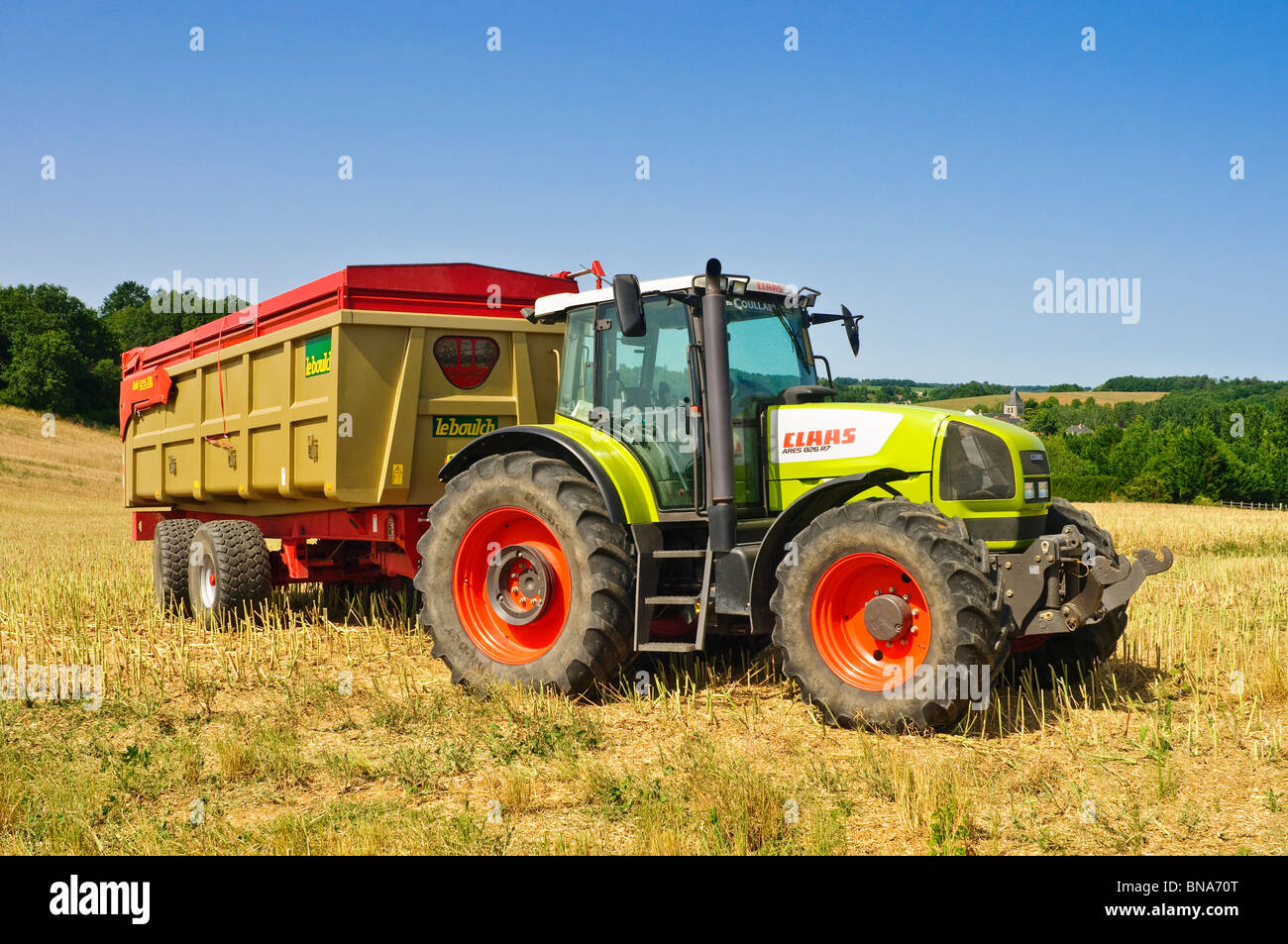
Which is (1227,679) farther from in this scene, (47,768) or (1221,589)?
(47,768)

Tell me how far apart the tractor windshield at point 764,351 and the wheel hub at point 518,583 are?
5.10 ft

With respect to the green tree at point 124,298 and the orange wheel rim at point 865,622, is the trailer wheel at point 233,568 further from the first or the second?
the green tree at point 124,298

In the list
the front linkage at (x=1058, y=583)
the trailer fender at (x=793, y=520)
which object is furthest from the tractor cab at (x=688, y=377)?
the front linkage at (x=1058, y=583)

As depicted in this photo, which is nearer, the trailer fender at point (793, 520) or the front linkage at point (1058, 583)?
the front linkage at point (1058, 583)

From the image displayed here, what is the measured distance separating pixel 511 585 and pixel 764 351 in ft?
7.20

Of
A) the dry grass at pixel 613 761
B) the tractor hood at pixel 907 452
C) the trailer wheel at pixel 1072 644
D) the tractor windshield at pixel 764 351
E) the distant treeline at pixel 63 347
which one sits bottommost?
the dry grass at pixel 613 761

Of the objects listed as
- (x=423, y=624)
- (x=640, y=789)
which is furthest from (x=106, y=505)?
(x=640, y=789)

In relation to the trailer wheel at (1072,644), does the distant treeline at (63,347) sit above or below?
above

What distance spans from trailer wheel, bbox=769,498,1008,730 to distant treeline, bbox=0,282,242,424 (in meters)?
47.1

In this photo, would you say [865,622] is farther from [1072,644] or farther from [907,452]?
[1072,644]

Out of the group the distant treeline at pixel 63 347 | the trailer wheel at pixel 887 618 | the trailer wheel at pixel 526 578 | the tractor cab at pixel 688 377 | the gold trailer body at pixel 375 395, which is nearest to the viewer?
the trailer wheel at pixel 887 618

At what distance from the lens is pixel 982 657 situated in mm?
5125

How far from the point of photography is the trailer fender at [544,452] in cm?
622

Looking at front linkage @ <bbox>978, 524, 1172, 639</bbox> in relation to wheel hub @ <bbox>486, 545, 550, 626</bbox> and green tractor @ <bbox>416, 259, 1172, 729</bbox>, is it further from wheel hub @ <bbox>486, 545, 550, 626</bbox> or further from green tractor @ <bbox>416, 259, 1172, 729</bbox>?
wheel hub @ <bbox>486, 545, 550, 626</bbox>
